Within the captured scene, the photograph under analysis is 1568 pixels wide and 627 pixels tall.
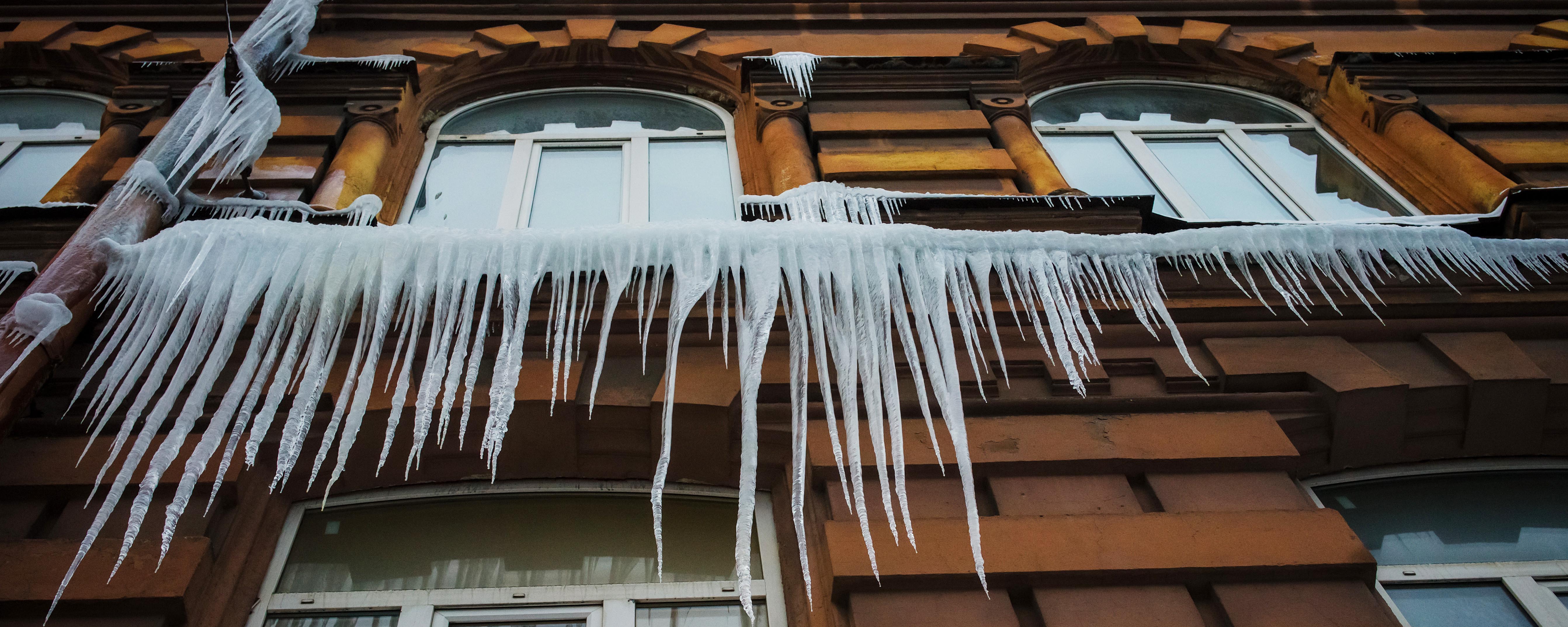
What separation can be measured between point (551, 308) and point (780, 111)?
2.87 metres

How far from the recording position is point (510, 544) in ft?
11.9

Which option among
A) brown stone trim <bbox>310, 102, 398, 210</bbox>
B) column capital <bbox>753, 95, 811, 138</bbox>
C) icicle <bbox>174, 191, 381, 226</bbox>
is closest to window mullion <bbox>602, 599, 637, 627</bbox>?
icicle <bbox>174, 191, 381, 226</bbox>

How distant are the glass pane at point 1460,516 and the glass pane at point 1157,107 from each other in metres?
3.46

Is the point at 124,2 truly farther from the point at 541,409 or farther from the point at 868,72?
the point at 541,409

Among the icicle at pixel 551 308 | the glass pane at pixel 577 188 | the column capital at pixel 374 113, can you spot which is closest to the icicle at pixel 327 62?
the column capital at pixel 374 113

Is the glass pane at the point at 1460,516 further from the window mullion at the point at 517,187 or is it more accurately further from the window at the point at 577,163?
the window mullion at the point at 517,187

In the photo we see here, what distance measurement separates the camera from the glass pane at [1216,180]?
18.8 ft

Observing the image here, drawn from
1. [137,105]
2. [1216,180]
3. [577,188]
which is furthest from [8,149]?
[1216,180]

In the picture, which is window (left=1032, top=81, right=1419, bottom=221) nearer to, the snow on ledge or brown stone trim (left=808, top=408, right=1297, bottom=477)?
the snow on ledge

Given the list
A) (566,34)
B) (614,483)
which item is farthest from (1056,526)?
(566,34)

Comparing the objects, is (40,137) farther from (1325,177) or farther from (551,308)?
(1325,177)

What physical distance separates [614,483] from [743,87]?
357 cm

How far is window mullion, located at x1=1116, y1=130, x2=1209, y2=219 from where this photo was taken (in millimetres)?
5641

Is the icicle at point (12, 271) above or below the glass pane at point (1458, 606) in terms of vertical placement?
above
